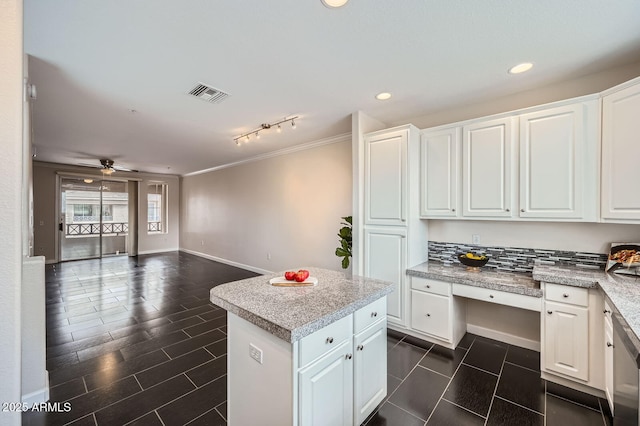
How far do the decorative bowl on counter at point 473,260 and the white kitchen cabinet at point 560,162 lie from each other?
1.93 ft

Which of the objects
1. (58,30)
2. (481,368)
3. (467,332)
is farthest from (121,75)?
(467,332)

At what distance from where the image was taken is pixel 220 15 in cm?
167

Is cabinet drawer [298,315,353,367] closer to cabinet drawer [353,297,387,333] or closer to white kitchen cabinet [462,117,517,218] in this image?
cabinet drawer [353,297,387,333]

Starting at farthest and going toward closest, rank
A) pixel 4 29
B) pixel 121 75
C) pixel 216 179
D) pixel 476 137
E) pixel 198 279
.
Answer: pixel 216 179
pixel 198 279
pixel 476 137
pixel 121 75
pixel 4 29

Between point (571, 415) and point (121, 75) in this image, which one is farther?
point (121, 75)

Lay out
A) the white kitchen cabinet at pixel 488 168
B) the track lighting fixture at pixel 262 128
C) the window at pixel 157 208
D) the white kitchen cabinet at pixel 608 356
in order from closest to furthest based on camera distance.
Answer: the white kitchen cabinet at pixel 608 356, the white kitchen cabinet at pixel 488 168, the track lighting fixture at pixel 262 128, the window at pixel 157 208

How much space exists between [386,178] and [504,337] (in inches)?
86.0

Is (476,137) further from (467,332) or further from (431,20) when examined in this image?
(467,332)

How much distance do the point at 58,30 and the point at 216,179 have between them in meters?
5.78

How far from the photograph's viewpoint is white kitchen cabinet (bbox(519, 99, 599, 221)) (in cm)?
222

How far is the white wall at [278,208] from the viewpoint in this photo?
453 cm

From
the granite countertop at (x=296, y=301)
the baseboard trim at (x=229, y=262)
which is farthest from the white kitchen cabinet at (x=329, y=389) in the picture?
the baseboard trim at (x=229, y=262)

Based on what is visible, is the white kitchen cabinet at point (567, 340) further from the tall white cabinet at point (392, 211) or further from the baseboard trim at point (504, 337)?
the tall white cabinet at point (392, 211)

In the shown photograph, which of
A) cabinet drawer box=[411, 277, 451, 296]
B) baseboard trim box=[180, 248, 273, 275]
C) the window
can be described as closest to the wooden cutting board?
cabinet drawer box=[411, 277, 451, 296]
